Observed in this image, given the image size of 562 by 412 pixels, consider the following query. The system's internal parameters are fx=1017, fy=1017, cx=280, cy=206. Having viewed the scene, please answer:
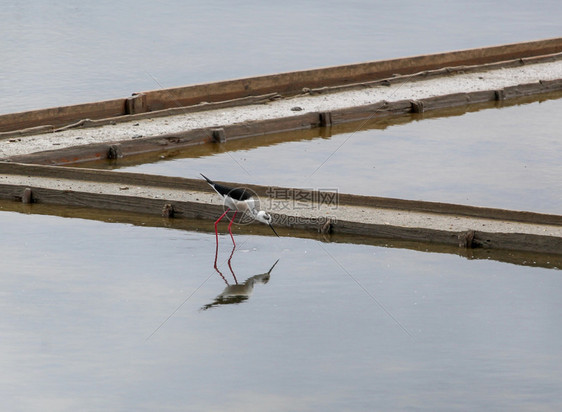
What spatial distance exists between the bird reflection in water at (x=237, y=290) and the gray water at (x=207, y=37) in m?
11.4

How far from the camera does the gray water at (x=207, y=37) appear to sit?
1024 inches

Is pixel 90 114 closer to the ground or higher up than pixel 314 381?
higher up

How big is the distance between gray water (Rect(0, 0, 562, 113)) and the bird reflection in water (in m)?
11.4

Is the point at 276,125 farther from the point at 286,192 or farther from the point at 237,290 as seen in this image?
the point at 237,290

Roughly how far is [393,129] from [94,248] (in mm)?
8270

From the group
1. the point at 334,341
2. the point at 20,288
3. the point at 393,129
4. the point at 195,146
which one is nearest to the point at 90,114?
the point at 195,146

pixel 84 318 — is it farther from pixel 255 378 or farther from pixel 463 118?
pixel 463 118

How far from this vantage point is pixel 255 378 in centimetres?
961

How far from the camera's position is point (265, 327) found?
1072 cm

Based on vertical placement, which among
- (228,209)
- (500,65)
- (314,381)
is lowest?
(314,381)

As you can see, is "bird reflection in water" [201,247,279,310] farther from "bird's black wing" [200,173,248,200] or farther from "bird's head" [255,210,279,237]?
"bird's black wing" [200,173,248,200]

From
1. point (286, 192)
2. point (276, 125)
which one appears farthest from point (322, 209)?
point (276, 125)

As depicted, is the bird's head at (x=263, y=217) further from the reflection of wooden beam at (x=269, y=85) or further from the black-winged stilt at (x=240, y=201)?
the reflection of wooden beam at (x=269, y=85)

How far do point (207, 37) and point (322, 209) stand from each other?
69.2ft
